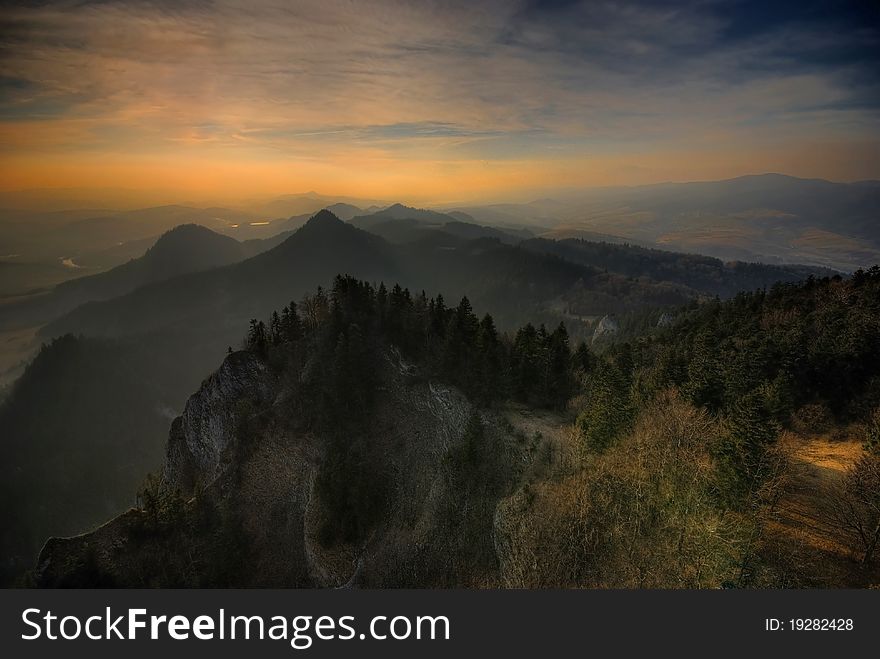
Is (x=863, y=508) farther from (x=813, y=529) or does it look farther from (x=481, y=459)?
(x=481, y=459)

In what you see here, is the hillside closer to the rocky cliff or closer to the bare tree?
the rocky cliff

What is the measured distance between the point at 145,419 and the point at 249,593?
183 metres

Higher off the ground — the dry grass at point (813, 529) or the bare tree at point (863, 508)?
the bare tree at point (863, 508)

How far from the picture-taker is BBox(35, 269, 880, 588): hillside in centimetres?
2180

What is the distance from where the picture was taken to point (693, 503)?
21156mm

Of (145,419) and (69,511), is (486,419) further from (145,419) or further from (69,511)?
(145,419)

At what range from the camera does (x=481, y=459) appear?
34219mm

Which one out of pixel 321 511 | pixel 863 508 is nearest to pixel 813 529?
pixel 863 508

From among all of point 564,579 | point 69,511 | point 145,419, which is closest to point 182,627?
point 564,579

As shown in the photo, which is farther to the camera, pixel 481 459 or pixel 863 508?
pixel 481 459

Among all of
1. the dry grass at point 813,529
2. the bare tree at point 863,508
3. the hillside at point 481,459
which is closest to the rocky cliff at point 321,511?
the hillside at point 481,459

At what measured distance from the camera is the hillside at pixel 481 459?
21797mm

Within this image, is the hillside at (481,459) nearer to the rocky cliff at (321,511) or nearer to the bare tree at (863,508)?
the rocky cliff at (321,511)

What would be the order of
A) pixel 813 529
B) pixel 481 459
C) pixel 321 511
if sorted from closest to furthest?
pixel 813 529 < pixel 481 459 < pixel 321 511
